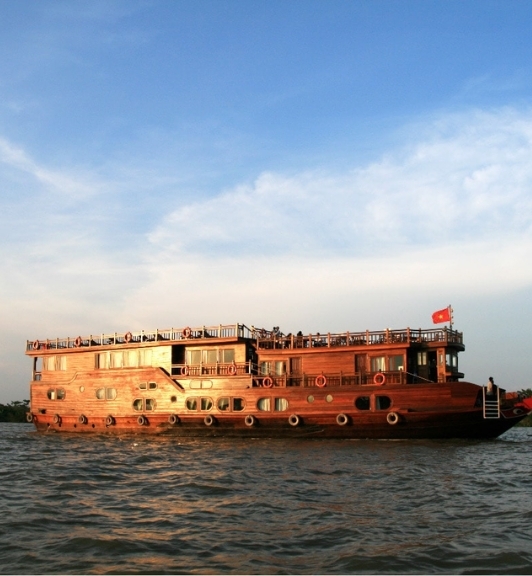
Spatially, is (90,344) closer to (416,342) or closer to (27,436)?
(27,436)

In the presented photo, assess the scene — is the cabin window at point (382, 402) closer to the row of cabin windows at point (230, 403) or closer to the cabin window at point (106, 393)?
the row of cabin windows at point (230, 403)

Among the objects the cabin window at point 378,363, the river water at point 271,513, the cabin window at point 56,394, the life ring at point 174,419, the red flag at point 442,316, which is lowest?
the river water at point 271,513

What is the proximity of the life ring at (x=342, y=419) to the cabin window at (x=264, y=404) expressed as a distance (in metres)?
2.98

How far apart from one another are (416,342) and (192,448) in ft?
31.0

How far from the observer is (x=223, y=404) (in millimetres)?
26547

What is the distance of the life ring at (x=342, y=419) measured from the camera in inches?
944

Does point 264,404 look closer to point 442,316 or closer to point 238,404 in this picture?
point 238,404

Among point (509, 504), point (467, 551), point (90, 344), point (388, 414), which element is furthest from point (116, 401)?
point (467, 551)

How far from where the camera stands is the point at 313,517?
11172mm

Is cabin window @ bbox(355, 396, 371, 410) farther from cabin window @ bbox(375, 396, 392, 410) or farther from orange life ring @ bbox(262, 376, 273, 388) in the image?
orange life ring @ bbox(262, 376, 273, 388)

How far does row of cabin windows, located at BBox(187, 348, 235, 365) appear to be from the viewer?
91.1 ft

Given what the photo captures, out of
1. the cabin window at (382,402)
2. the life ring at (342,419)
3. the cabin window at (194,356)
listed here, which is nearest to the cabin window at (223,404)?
the cabin window at (194,356)

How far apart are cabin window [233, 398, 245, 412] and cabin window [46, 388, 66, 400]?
10.1 meters

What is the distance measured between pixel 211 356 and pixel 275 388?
3958 millimetres
